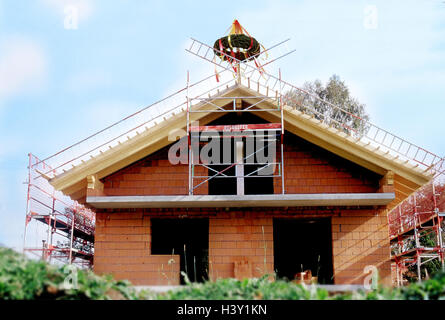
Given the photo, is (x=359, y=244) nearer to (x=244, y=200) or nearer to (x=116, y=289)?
(x=244, y=200)

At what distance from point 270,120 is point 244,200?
2444 mm

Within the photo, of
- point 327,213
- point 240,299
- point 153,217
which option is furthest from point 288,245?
point 240,299

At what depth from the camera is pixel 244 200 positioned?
1369 centimetres

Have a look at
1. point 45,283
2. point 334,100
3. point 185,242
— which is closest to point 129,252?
point 185,242

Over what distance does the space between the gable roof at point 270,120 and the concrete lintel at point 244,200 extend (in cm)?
81

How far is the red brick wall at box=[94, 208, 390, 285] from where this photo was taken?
14.2m

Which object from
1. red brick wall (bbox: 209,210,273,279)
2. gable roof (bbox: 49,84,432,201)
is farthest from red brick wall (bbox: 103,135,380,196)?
red brick wall (bbox: 209,210,273,279)

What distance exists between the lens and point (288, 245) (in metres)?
20.5

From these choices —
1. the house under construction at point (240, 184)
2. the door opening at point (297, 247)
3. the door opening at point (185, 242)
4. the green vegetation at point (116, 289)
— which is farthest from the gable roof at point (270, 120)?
the green vegetation at point (116, 289)

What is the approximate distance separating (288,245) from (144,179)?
7.63m

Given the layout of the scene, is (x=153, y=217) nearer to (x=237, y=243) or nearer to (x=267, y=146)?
(x=237, y=243)

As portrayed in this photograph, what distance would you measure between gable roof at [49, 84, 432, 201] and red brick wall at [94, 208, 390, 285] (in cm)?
124

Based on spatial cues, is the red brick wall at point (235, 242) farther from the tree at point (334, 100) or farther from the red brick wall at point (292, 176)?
the tree at point (334, 100)

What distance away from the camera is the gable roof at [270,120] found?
1395 centimetres
